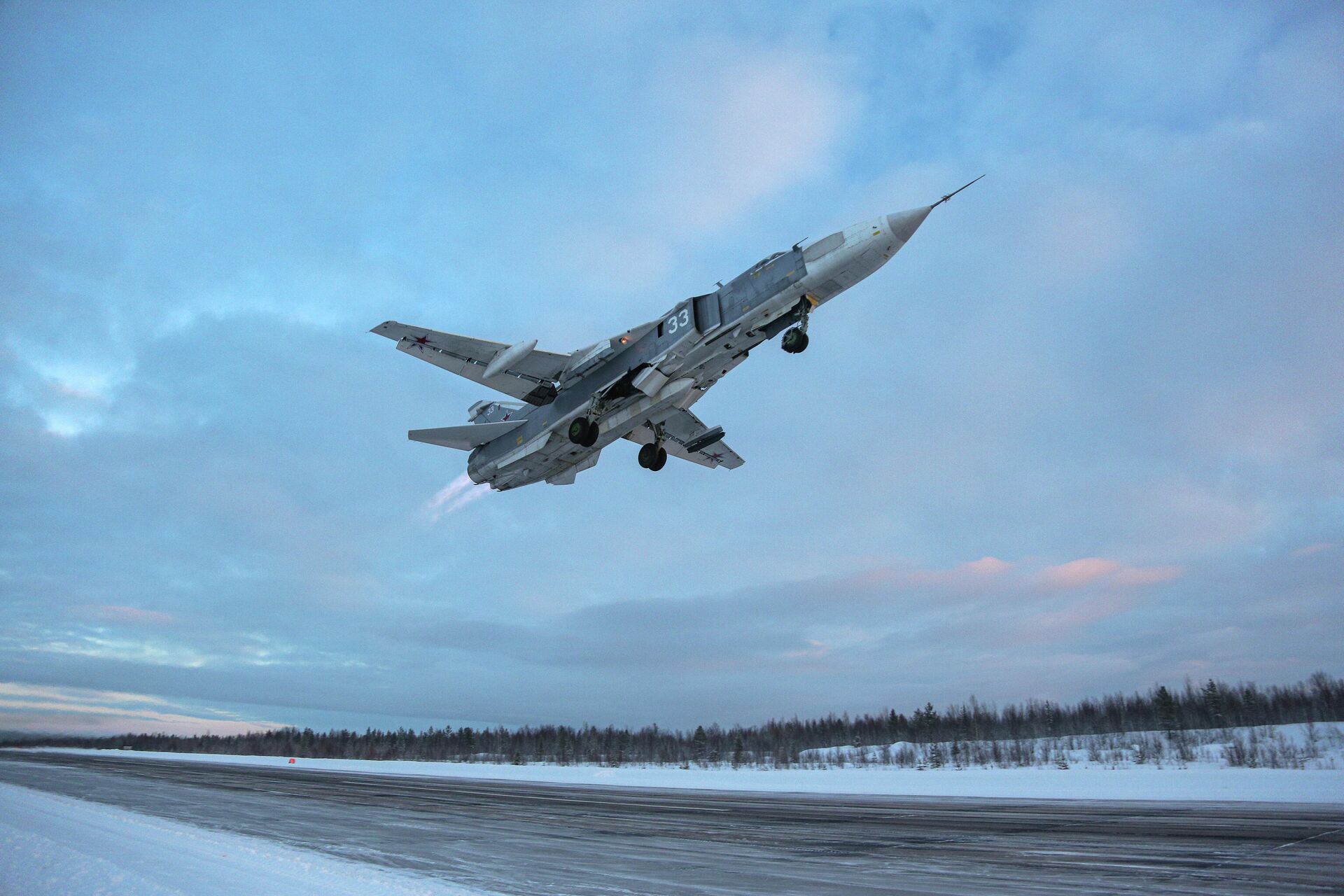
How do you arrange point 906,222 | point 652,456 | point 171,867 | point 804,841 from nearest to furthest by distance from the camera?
point 171,867 < point 804,841 < point 906,222 < point 652,456

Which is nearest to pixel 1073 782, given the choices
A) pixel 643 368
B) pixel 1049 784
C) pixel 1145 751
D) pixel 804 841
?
pixel 1049 784

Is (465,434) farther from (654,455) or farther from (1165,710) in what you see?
(1165,710)

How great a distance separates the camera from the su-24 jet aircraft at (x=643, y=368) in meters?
22.4

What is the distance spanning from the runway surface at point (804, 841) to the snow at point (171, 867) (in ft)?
2.48

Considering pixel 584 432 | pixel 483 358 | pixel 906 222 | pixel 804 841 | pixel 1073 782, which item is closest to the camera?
pixel 804 841

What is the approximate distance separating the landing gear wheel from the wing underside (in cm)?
602

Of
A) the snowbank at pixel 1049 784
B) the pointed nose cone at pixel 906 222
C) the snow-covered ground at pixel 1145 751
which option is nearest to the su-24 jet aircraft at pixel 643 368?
the pointed nose cone at pixel 906 222

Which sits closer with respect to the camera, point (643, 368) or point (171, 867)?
point (171, 867)

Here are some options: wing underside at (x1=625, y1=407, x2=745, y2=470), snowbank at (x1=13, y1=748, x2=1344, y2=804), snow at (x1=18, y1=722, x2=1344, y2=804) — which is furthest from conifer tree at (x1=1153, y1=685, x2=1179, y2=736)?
wing underside at (x1=625, y1=407, x2=745, y2=470)

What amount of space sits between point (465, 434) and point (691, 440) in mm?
10304

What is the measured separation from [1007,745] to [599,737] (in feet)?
197

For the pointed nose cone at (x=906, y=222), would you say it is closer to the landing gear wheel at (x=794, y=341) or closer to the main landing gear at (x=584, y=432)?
the landing gear wheel at (x=794, y=341)

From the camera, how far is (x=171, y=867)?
9.80m

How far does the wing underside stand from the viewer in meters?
29.2
